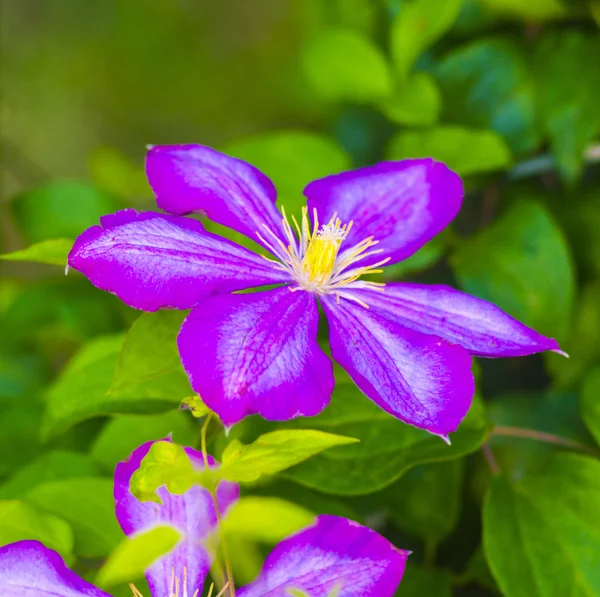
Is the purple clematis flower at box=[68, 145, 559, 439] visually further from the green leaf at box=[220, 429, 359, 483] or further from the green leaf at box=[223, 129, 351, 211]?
the green leaf at box=[223, 129, 351, 211]

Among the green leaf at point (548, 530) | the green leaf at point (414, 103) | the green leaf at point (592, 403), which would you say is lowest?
the green leaf at point (548, 530)

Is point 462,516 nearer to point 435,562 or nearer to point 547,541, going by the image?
point 435,562

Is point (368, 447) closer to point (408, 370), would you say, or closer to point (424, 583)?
point (408, 370)

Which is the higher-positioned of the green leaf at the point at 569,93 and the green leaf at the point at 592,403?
the green leaf at the point at 569,93

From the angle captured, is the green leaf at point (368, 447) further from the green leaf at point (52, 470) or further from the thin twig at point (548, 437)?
the green leaf at point (52, 470)

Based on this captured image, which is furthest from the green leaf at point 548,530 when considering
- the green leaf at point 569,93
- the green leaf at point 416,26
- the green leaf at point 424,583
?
the green leaf at point 416,26

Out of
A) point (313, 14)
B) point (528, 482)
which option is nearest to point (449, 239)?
point (528, 482)

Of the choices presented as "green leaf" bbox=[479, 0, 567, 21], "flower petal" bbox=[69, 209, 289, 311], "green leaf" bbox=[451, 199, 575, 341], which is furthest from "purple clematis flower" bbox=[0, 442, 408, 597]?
"green leaf" bbox=[479, 0, 567, 21]
